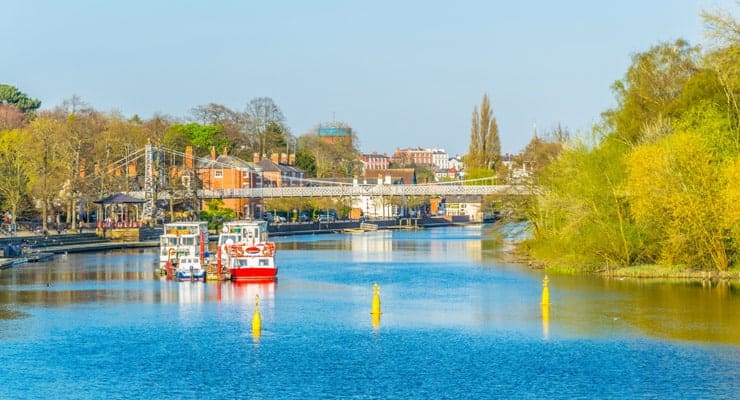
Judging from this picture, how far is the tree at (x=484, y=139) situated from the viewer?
175875mm

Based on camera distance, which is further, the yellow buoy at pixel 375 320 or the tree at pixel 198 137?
the tree at pixel 198 137

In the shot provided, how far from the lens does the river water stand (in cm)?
3178

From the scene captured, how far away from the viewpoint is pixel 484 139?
176 meters

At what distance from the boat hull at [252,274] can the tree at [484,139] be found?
4508 inches

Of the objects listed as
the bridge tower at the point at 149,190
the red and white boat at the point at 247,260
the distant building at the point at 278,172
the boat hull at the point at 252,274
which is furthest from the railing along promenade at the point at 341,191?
the boat hull at the point at 252,274

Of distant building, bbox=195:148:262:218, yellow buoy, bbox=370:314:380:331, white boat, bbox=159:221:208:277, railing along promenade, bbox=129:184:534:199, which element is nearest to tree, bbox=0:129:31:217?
railing along promenade, bbox=129:184:534:199

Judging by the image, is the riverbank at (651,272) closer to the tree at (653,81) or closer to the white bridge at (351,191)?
the tree at (653,81)

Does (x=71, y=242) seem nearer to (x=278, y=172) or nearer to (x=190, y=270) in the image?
(x=190, y=270)

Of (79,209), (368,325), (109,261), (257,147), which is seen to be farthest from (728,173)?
(257,147)

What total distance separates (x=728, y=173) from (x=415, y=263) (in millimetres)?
29803

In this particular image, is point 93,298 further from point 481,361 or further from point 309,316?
point 481,361

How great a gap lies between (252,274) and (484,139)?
383 ft

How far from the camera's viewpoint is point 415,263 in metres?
79.9

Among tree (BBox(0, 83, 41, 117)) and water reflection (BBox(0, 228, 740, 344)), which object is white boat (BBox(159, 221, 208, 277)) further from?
tree (BBox(0, 83, 41, 117))
